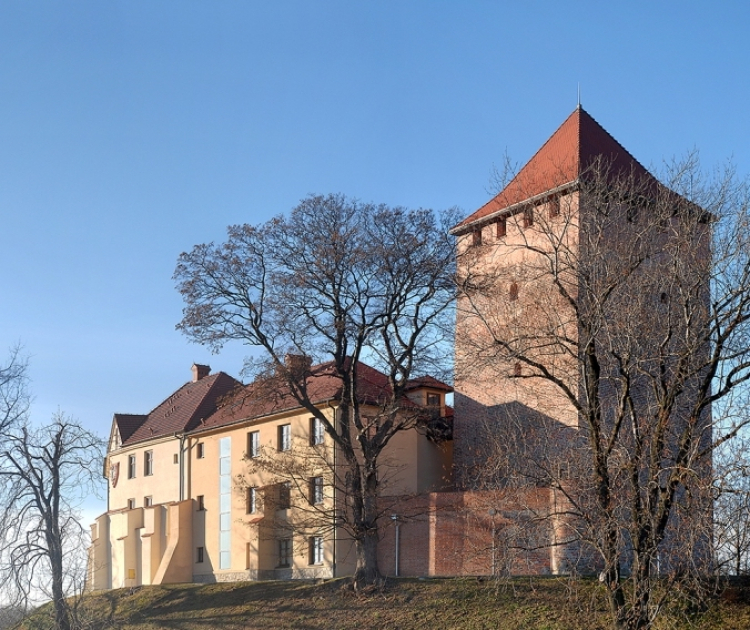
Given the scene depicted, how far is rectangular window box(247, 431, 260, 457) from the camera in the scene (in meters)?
43.6

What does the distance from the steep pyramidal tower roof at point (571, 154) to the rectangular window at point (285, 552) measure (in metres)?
14.0

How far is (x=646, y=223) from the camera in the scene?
23250 millimetres

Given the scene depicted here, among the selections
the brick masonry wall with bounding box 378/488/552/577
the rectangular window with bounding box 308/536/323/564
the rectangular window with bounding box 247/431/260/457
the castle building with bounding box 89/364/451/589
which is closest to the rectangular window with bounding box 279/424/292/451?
the castle building with bounding box 89/364/451/589

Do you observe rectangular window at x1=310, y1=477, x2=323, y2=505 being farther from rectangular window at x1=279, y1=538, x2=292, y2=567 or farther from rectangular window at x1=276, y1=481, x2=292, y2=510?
Result: rectangular window at x1=279, y1=538, x2=292, y2=567

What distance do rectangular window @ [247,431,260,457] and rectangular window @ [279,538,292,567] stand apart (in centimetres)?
428

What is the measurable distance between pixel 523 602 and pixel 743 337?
11.9 metres

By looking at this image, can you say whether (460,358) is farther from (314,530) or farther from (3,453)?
(3,453)

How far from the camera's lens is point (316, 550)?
39.2m

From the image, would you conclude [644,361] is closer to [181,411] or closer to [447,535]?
[447,535]

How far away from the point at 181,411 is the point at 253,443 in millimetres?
8563

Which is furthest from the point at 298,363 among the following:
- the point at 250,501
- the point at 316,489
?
the point at 250,501

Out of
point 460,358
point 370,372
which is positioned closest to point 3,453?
point 370,372

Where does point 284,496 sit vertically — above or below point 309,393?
below

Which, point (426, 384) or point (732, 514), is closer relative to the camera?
point (732, 514)
